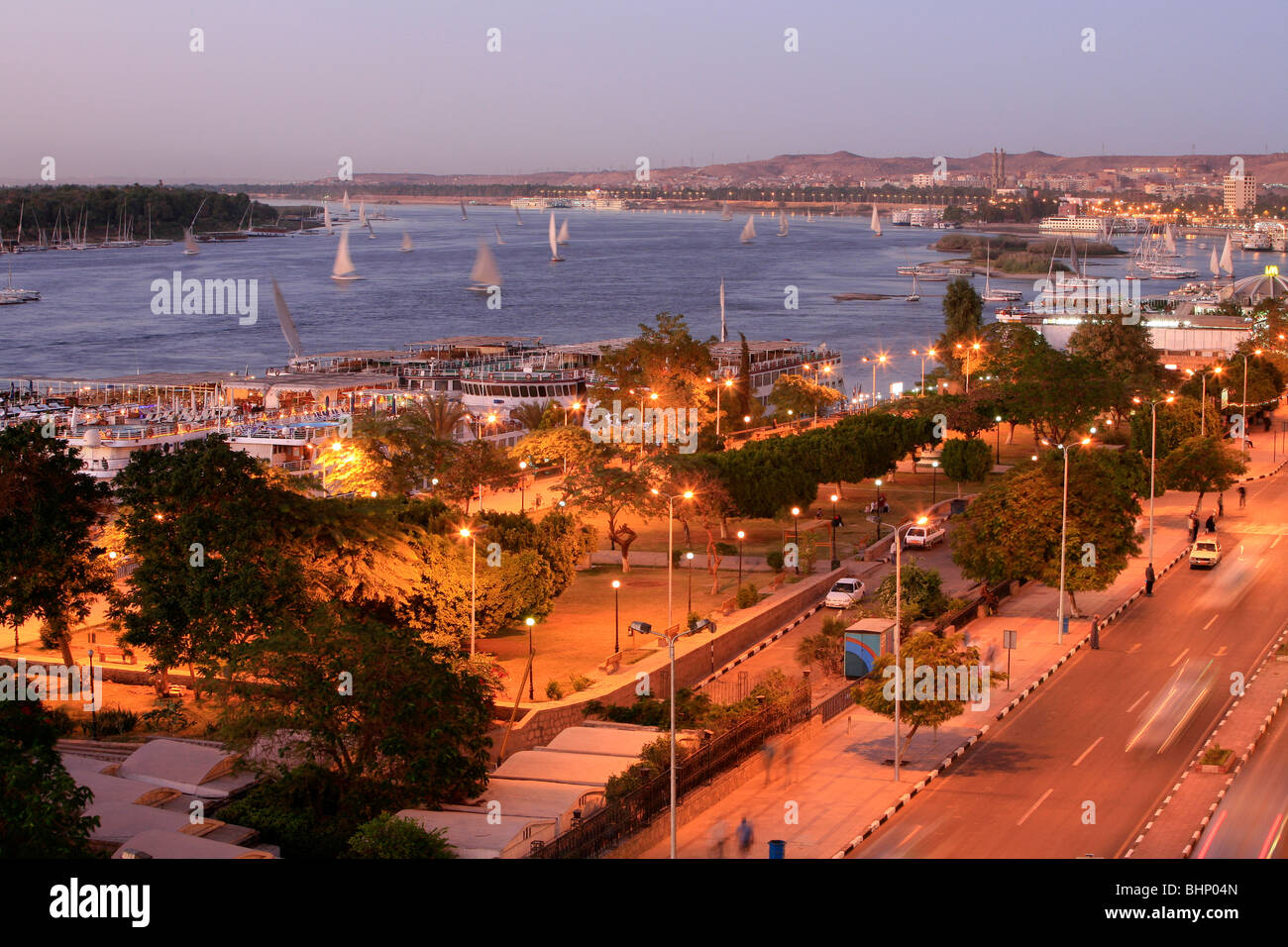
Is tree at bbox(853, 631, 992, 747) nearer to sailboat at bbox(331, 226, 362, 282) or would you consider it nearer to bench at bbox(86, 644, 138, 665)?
bench at bbox(86, 644, 138, 665)

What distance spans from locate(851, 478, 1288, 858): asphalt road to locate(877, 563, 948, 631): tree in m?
3.05

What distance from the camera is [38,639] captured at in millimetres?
26094

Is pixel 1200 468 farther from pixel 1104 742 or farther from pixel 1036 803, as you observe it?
Answer: pixel 1036 803

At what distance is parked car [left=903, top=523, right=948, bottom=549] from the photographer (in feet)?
117

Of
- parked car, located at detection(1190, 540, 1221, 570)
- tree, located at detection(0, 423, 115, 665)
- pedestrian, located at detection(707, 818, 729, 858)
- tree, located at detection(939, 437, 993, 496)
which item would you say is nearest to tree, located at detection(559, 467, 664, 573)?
tree, located at detection(0, 423, 115, 665)

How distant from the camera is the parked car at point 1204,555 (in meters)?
33.5

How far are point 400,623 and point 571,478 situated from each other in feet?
30.5

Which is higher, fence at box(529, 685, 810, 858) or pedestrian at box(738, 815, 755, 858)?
fence at box(529, 685, 810, 858)

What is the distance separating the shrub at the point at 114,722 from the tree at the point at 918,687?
1072 cm

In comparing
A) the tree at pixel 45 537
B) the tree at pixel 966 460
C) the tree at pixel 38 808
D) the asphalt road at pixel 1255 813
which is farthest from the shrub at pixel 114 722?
the tree at pixel 966 460

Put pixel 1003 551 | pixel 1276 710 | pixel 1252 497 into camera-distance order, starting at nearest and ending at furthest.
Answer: pixel 1276 710 < pixel 1003 551 < pixel 1252 497
